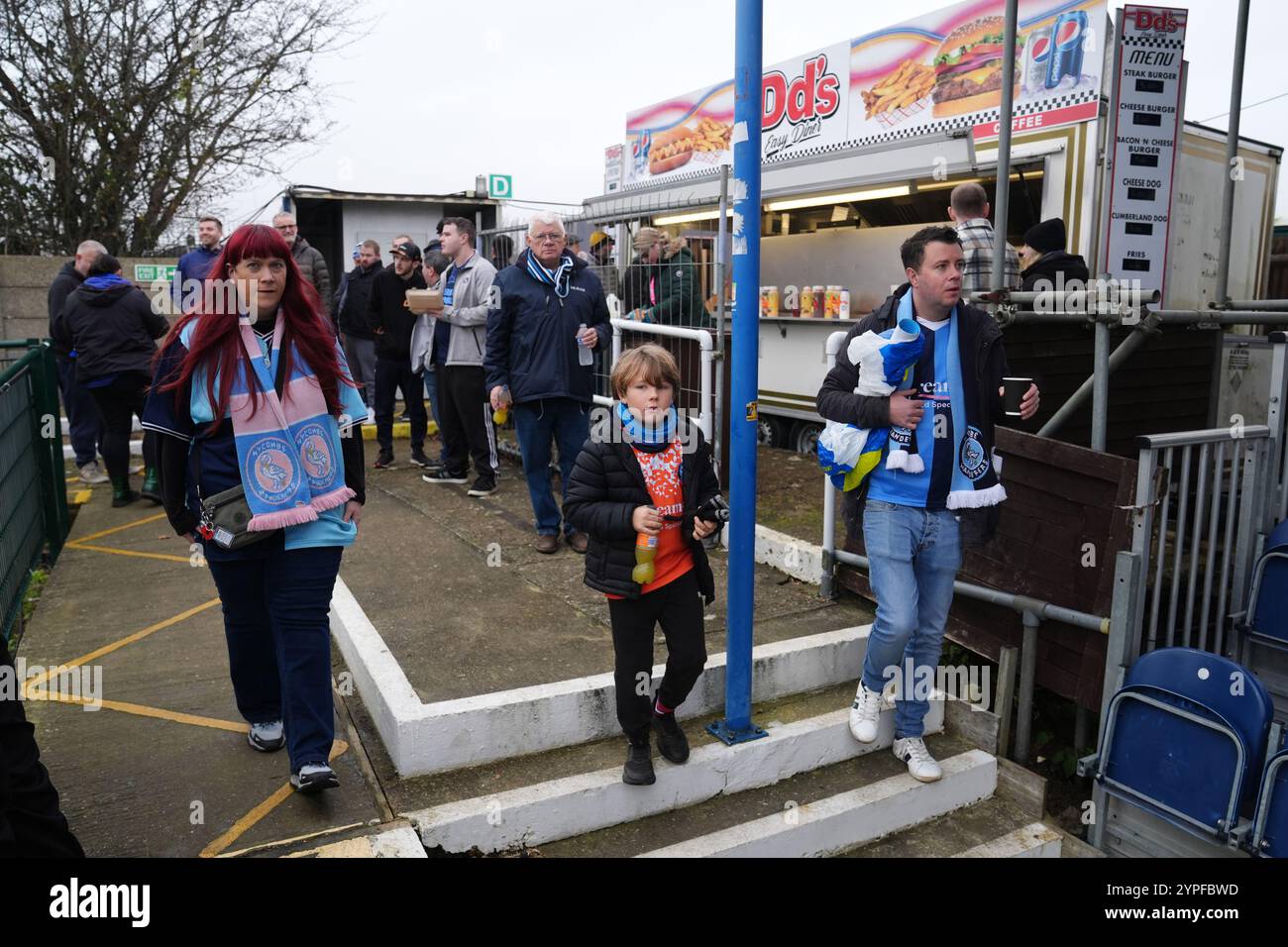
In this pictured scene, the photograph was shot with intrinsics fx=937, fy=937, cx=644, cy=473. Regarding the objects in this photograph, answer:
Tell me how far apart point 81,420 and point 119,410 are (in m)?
1.31

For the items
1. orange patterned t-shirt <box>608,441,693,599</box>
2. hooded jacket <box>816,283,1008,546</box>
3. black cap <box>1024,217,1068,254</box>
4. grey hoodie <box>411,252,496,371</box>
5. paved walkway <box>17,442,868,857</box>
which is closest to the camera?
paved walkway <box>17,442,868,857</box>

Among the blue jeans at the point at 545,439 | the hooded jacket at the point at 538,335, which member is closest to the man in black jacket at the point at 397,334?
the hooded jacket at the point at 538,335

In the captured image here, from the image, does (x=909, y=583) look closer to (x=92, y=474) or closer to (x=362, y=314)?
(x=362, y=314)

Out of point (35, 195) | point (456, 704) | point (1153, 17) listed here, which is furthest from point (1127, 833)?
point (35, 195)

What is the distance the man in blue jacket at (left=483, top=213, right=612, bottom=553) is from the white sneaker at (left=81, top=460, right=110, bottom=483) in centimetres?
466

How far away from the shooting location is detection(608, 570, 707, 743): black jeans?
3.54 metres

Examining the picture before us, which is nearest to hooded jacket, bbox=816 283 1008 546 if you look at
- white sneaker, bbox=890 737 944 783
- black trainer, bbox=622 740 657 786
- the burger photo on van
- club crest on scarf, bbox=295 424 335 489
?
white sneaker, bbox=890 737 944 783

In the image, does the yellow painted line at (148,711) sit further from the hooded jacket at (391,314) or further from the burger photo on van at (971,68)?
the burger photo on van at (971,68)

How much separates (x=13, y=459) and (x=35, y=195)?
8.69m

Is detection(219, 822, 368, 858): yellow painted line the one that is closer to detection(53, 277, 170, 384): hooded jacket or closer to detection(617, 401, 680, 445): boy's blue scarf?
detection(617, 401, 680, 445): boy's blue scarf

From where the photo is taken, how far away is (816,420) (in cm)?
930

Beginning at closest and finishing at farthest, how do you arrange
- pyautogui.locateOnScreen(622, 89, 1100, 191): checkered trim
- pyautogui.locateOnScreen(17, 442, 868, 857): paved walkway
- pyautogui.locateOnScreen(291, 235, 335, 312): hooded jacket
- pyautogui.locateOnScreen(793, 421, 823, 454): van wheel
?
1. pyautogui.locateOnScreen(17, 442, 868, 857): paved walkway
2. pyautogui.locateOnScreen(622, 89, 1100, 191): checkered trim
3. pyautogui.locateOnScreen(291, 235, 335, 312): hooded jacket
4. pyautogui.locateOnScreen(793, 421, 823, 454): van wheel

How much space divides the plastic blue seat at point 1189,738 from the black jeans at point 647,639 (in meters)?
1.77
